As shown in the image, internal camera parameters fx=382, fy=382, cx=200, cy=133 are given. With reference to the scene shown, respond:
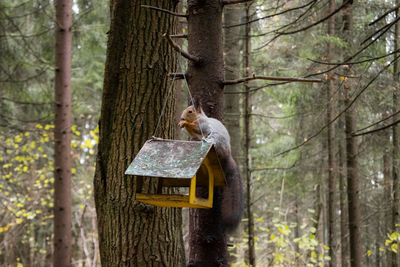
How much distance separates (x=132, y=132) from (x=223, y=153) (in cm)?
67

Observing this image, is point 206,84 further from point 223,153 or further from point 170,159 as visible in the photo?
point 170,159

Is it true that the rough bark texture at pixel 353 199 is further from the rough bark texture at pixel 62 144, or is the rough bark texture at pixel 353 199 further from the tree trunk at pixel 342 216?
the rough bark texture at pixel 62 144

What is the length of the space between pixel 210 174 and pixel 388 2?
19.2 feet

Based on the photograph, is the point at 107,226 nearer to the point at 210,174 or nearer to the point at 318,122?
the point at 210,174

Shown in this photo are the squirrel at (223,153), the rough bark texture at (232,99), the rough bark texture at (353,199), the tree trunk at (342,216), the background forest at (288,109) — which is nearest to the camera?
the squirrel at (223,153)

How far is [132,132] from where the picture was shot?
265cm

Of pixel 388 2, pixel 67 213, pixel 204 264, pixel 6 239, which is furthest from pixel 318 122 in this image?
pixel 6 239

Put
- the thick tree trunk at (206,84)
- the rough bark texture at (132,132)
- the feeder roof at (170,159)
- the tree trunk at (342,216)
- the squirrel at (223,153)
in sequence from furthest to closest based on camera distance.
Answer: the tree trunk at (342,216) < the thick tree trunk at (206,84) < the rough bark texture at (132,132) < the squirrel at (223,153) < the feeder roof at (170,159)

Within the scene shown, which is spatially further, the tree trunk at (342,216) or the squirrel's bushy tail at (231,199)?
the tree trunk at (342,216)

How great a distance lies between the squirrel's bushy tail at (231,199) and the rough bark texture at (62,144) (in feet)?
15.3

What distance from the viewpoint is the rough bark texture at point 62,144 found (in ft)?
20.8

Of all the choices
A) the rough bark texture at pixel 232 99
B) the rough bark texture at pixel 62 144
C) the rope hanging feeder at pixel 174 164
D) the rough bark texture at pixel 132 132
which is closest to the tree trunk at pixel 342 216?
the rough bark texture at pixel 232 99

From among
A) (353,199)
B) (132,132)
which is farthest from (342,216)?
(132,132)

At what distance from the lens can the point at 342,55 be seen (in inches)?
275
